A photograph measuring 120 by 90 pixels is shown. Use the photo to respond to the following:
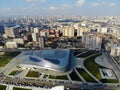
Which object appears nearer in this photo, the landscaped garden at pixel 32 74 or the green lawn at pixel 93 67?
the green lawn at pixel 93 67

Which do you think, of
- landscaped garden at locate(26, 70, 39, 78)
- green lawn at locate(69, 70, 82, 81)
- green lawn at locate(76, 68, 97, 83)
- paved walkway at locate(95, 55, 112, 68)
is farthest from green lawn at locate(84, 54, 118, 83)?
landscaped garden at locate(26, 70, 39, 78)

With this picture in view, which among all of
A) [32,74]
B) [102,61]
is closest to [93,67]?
[102,61]

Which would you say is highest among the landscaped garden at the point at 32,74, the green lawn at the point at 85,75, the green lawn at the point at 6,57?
the green lawn at the point at 6,57

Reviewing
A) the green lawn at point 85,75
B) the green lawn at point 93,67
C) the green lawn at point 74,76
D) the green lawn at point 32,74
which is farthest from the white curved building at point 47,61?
the green lawn at point 93,67

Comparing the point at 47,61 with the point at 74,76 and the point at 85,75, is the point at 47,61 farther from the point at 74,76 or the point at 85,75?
the point at 85,75

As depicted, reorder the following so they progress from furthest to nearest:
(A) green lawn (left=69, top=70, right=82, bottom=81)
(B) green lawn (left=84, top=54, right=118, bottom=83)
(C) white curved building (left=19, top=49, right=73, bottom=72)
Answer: (C) white curved building (left=19, top=49, right=73, bottom=72), (A) green lawn (left=69, top=70, right=82, bottom=81), (B) green lawn (left=84, top=54, right=118, bottom=83)

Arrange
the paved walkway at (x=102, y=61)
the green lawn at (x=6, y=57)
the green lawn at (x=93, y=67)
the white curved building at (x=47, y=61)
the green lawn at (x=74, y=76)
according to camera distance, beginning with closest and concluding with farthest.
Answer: the green lawn at (x=93, y=67) < the green lawn at (x=74, y=76) < the white curved building at (x=47, y=61) < the paved walkway at (x=102, y=61) < the green lawn at (x=6, y=57)

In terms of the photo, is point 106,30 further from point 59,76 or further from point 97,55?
point 59,76

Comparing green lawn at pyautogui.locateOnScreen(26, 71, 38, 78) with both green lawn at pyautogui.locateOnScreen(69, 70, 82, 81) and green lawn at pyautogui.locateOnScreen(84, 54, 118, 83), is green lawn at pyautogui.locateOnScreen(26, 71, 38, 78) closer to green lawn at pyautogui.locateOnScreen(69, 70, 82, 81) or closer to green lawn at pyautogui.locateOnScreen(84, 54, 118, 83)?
green lawn at pyautogui.locateOnScreen(69, 70, 82, 81)

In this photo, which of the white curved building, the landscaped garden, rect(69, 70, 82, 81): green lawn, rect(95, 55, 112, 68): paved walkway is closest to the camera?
rect(69, 70, 82, 81): green lawn

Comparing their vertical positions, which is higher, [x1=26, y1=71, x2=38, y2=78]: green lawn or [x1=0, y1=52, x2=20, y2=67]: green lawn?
[x1=0, y1=52, x2=20, y2=67]: green lawn

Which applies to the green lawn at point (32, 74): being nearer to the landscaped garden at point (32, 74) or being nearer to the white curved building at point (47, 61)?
the landscaped garden at point (32, 74)
